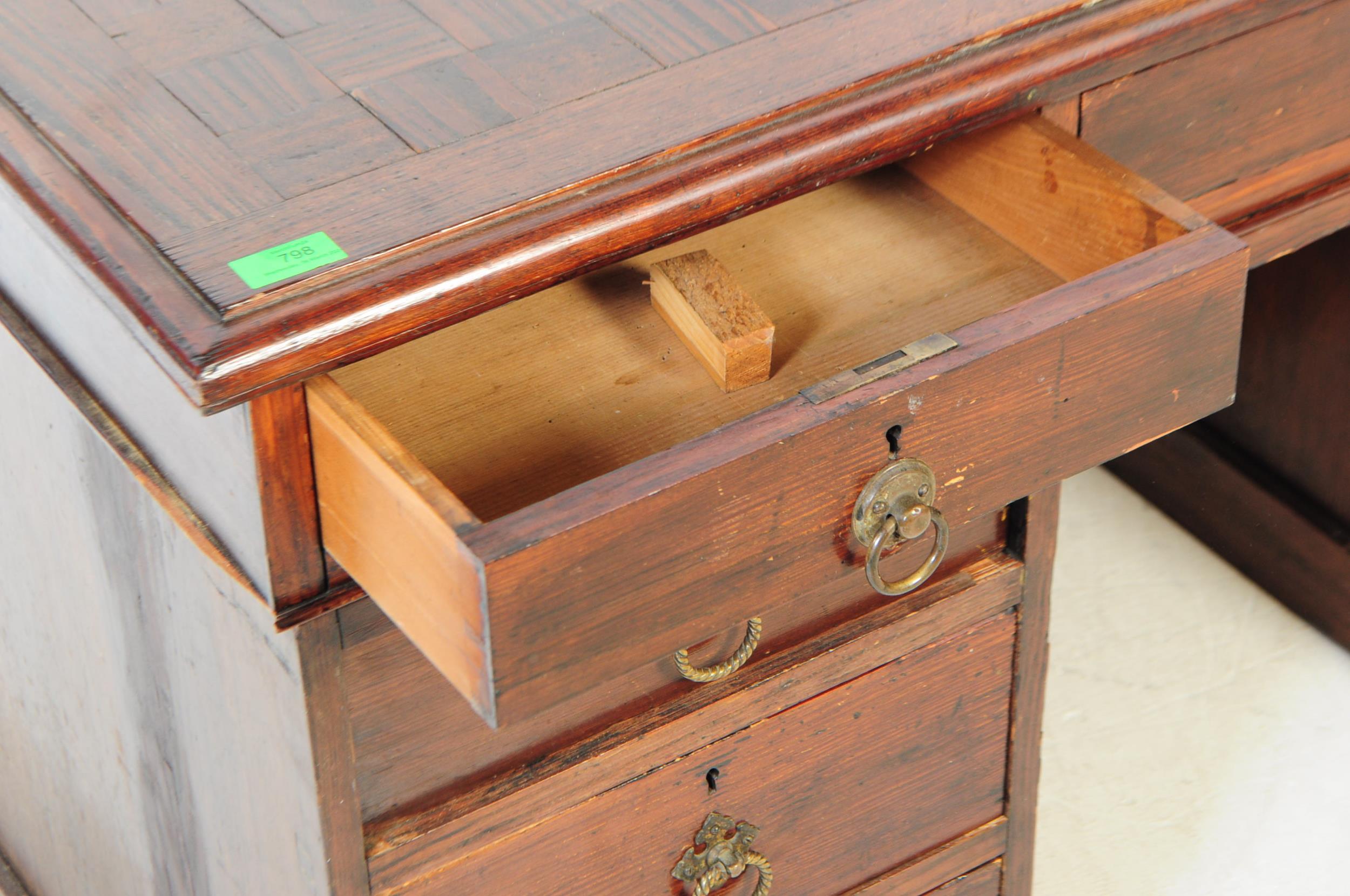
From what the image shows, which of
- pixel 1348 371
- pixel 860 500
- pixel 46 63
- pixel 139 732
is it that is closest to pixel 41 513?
pixel 139 732

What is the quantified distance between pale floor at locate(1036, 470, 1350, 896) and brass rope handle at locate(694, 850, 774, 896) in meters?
0.54

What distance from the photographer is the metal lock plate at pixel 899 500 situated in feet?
2.49

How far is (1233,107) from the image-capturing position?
104 cm

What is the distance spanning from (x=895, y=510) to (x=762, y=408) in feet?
0.31

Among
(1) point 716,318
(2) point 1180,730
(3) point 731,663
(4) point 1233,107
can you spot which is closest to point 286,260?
(1) point 716,318

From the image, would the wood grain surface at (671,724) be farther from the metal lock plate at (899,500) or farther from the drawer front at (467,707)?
the metal lock plate at (899,500)

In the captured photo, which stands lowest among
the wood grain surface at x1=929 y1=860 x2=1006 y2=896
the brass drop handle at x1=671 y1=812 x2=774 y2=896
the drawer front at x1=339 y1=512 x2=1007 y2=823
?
the wood grain surface at x1=929 y1=860 x2=1006 y2=896

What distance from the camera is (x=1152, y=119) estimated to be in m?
1.00

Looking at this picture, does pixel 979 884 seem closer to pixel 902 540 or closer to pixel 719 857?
pixel 719 857

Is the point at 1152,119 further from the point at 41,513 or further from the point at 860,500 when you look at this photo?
the point at 41,513

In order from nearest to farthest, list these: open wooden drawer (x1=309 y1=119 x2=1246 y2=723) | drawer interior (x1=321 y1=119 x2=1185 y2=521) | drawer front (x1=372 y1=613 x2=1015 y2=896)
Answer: open wooden drawer (x1=309 y1=119 x2=1246 y2=723)
drawer interior (x1=321 y1=119 x2=1185 y2=521)
drawer front (x1=372 y1=613 x2=1015 y2=896)

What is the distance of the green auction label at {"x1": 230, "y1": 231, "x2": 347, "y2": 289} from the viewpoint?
28.0 inches

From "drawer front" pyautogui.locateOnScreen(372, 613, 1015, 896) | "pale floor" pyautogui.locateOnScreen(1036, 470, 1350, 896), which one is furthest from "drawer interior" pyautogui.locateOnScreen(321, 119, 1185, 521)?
"pale floor" pyautogui.locateOnScreen(1036, 470, 1350, 896)

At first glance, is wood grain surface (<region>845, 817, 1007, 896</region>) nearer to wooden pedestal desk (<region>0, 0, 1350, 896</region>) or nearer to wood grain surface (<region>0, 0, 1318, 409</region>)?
wooden pedestal desk (<region>0, 0, 1350, 896</region>)
